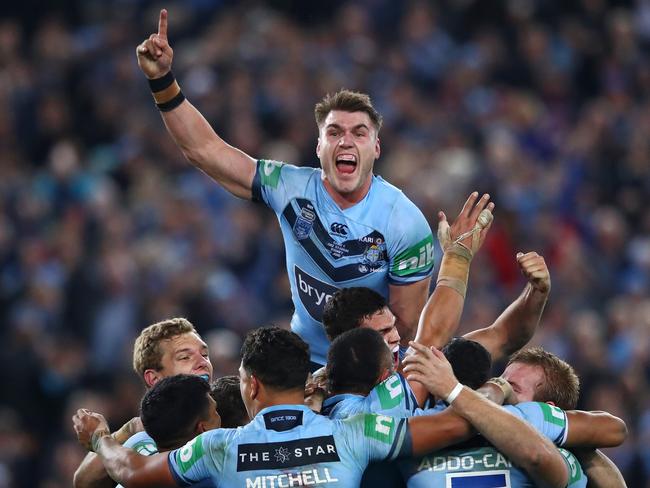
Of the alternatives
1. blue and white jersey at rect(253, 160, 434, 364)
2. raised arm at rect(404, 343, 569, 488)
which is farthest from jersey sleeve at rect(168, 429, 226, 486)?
blue and white jersey at rect(253, 160, 434, 364)

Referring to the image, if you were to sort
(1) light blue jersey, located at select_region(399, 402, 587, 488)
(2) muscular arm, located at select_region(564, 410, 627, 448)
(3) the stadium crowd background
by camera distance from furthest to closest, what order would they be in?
1. (3) the stadium crowd background
2. (2) muscular arm, located at select_region(564, 410, 627, 448)
3. (1) light blue jersey, located at select_region(399, 402, 587, 488)

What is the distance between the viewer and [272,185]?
6.74m

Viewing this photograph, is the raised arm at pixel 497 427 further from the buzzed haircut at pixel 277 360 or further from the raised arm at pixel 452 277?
the raised arm at pixel 452 277

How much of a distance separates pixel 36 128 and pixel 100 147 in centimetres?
63

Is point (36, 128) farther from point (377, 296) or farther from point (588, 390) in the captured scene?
point (377, 296)

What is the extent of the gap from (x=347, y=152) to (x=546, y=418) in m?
1.66

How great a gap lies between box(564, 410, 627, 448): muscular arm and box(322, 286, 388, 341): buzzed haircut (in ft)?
3.12

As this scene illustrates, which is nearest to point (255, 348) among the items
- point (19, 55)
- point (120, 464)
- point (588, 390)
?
point (120, 464)

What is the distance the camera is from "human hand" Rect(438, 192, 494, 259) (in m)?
6.65

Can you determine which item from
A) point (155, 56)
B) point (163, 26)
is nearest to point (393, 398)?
point (155, 56)

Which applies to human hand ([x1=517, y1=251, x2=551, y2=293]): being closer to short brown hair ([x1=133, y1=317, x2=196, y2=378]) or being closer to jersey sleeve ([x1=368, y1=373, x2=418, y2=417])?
jersey sleeve ([x1=368, y1=373, x2=418, y2=417])

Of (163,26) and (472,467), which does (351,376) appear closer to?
(472,467)

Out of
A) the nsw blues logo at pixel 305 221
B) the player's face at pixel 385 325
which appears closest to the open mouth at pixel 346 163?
the nsw blues logo at pixel 305 221

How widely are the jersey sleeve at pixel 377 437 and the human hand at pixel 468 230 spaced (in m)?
1.35
